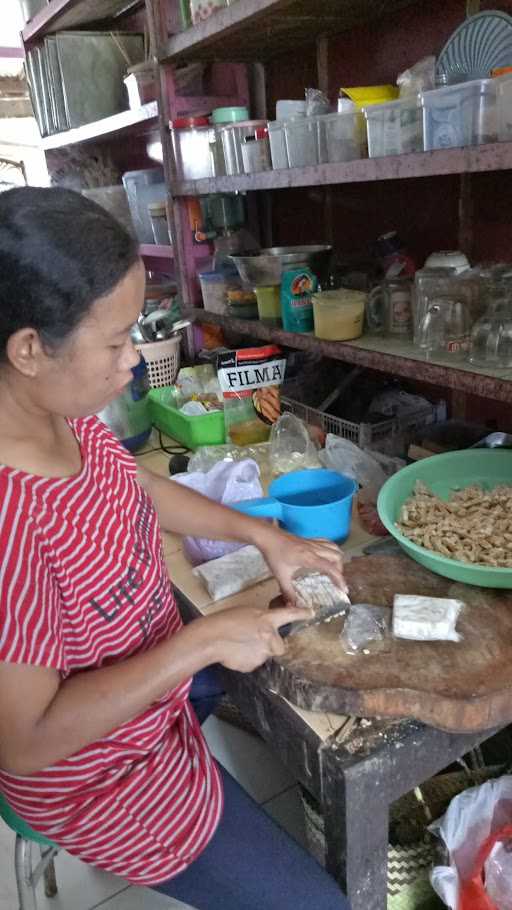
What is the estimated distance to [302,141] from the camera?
1351mm

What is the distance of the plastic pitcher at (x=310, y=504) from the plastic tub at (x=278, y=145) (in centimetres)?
67

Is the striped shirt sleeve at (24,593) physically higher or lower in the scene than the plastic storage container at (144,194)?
lower

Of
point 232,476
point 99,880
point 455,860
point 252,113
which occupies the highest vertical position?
point 252,113

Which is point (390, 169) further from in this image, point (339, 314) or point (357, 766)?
point (357, 766)

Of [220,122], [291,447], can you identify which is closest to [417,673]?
[291,447]

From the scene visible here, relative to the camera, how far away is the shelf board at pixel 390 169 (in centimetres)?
94

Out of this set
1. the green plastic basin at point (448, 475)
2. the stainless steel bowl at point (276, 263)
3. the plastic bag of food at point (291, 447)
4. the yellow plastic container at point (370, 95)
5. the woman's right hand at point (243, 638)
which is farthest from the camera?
the stainless steel bowl at point (276, 263)

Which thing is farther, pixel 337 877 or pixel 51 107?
pixel 51 107

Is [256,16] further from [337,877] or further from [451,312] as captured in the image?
[337,877]

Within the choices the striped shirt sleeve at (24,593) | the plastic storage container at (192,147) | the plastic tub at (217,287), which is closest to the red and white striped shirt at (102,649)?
the striped shirt sleeve at (24,593)

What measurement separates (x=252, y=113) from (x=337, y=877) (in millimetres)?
1923

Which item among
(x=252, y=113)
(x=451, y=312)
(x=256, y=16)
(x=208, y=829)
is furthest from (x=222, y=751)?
(x=252, y=113)

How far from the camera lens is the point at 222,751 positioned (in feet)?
5.44

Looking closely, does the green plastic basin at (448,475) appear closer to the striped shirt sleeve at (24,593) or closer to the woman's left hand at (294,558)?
the woman's left hand at (294,558)
